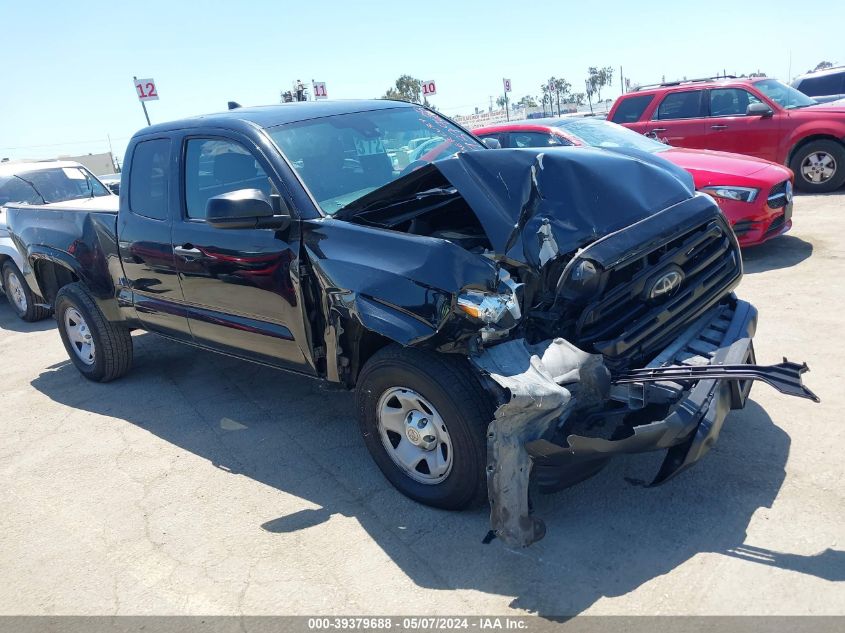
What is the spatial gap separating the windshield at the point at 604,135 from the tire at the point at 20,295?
6.81 meters

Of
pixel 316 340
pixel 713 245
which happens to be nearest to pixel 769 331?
pixel 713 245

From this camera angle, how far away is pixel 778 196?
699cm

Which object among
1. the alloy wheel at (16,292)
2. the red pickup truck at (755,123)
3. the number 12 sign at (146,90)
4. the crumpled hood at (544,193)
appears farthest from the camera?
the number 12 sign at (146,90)

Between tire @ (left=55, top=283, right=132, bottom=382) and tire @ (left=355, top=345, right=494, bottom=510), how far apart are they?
9.63 ft

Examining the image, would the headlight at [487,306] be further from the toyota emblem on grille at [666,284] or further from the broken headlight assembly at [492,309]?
the toyota emblem on grille at [666,284]

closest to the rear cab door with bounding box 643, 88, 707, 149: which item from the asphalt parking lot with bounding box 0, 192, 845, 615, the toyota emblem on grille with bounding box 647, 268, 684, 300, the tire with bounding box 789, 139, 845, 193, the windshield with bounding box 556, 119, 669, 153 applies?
the tire with bounding box 789, 139, 845, 193

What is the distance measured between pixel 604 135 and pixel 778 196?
6.57ft


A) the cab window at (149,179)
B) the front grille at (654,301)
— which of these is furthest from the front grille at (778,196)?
the cab window at (149,179)

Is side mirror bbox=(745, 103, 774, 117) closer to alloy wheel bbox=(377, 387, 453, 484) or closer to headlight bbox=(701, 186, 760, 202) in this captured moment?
headlight bbox=(701, 186, 760, 202)

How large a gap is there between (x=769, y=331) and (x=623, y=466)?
2293 millimetres

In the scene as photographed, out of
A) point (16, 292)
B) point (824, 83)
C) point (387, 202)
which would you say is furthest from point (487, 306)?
point (824, 83)

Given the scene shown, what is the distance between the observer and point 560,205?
127 inches

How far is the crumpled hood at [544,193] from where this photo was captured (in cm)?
314

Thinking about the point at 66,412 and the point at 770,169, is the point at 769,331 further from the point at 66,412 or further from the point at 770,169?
the point at 66,412
